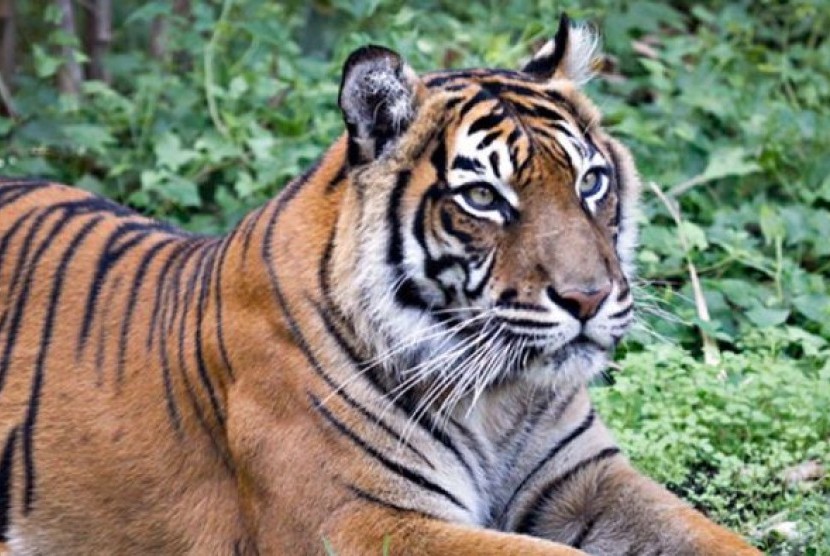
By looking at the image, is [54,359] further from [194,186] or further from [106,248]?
[194,186]

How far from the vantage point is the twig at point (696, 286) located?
5.56m

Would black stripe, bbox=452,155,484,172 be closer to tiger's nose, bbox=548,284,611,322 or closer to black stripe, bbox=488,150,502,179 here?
black stripe, bbox=488,150,502,179

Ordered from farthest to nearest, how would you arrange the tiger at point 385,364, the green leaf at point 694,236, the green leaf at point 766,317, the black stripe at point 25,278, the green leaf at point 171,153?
the green leaf at point 171,153
the green leaf at point 694,236
the green leaf at point 766,317
the black stripe at point 25,278
the tiger at point 385,364

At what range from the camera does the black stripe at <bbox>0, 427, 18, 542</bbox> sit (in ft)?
14.8

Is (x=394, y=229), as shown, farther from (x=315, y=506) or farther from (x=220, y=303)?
(x=315, y=506)

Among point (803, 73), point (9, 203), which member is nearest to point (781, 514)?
point (9, 203)

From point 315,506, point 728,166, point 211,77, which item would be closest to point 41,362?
point 315,506

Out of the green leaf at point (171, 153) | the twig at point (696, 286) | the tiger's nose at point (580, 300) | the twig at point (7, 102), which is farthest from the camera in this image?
the twig at point (7, 102)

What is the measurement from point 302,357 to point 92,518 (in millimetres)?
694

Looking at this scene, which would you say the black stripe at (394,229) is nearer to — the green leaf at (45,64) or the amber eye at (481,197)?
the amber eye at (481,197)

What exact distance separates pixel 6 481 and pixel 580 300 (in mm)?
1511

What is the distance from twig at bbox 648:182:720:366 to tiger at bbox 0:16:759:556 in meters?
1.19

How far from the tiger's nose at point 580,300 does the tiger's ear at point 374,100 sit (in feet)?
1.68

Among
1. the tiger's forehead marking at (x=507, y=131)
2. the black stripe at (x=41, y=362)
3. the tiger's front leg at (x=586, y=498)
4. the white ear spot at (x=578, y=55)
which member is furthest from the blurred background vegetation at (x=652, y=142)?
the black stripe at (x=41, y=362)
